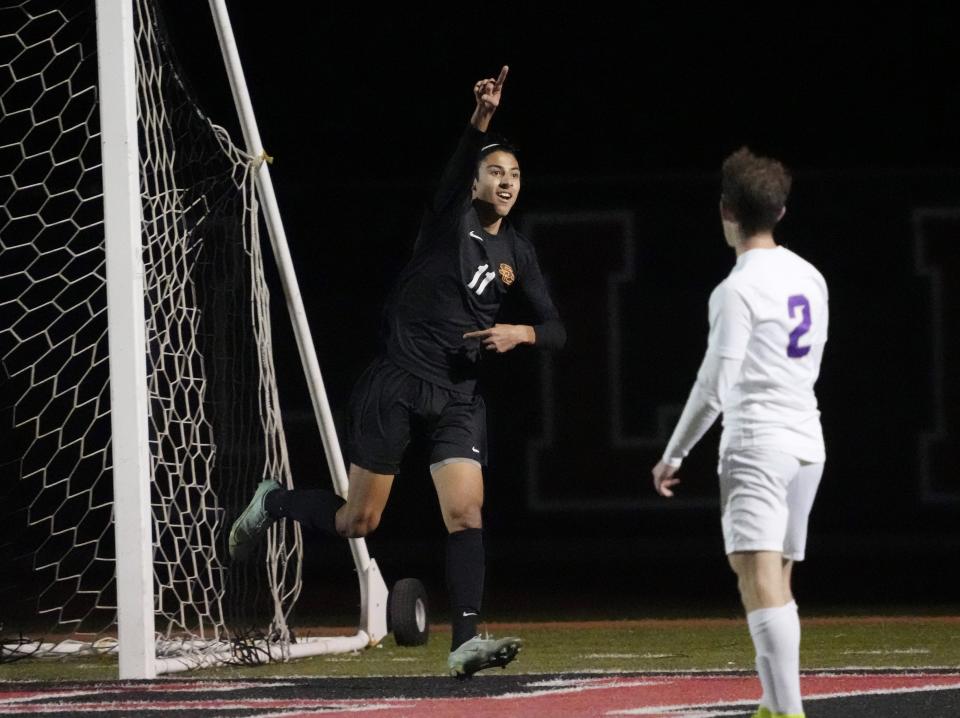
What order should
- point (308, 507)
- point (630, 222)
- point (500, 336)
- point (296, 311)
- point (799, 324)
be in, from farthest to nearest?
1. point (630, 222)
2. point (296, 311)
3. point (308, 507)
4. point (500, 336)
5. point (799, 324)

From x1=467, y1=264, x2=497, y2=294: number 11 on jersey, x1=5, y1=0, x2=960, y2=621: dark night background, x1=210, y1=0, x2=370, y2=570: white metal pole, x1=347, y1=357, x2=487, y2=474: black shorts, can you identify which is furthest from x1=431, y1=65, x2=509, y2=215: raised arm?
x1=5, y1=0, x2=960, y2=621: dark night background

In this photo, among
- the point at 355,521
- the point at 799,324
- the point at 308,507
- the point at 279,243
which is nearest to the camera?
the point at 799,324

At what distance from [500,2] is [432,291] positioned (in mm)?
7331

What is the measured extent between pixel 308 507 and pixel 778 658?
2.58 meters

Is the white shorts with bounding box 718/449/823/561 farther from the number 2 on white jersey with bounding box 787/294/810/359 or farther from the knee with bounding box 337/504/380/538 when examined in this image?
the knee with bounding box 337/504/380/538

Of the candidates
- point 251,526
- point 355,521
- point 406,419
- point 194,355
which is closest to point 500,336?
point 406,419

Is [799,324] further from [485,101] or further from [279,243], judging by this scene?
[279,243]

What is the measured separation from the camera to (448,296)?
214 inches

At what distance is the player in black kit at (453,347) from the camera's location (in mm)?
5270


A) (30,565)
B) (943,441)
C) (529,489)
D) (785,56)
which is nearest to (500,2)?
(785,56)

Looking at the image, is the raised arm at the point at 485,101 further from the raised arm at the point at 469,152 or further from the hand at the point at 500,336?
the hand at the point at 500,336

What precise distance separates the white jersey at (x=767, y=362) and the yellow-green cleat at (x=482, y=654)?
1.45 metres

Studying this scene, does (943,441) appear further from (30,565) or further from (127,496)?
(127,496)

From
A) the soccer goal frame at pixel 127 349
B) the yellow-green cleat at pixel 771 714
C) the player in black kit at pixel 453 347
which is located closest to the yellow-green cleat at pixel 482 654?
the player in black kit at pixel 453 347
